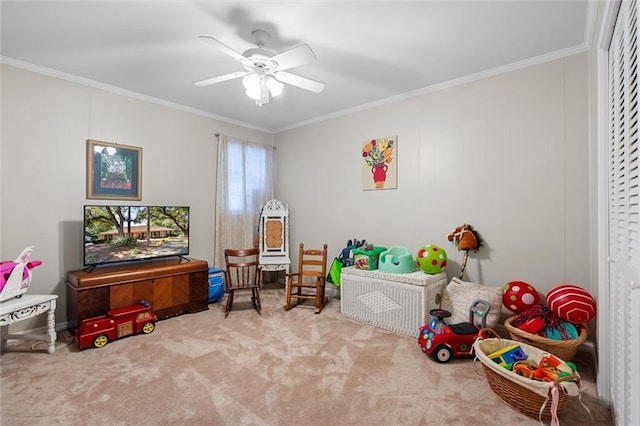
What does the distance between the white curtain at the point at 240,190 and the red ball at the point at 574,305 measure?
3.77 m

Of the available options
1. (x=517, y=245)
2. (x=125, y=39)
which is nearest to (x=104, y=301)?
(x=125, y=39)

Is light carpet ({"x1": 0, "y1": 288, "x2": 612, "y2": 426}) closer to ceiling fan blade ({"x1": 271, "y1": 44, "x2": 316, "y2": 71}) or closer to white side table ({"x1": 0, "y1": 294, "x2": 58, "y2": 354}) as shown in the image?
white side table ({"x1": 0, "y1": 294, "x2": 58, "y2": 354})

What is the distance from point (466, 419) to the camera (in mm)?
1776

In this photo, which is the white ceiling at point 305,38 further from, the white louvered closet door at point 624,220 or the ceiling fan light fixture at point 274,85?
the white louvered closet door at point 624,220

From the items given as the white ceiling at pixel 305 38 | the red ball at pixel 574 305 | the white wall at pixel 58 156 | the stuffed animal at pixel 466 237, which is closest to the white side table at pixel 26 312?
the white wall at pixel 58 156

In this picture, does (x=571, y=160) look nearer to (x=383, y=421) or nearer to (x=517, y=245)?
(x=517, y=245)

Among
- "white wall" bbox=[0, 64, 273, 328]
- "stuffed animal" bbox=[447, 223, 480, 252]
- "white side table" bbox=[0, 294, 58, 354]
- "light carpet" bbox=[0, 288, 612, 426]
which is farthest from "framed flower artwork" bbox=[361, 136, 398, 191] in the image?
"white side table" bbox=[0, 294, 58, 354]

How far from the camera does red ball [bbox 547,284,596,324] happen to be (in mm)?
2172

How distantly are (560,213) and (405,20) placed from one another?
2.09 metres

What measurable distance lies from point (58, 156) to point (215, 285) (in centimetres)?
215

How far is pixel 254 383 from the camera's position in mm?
2133

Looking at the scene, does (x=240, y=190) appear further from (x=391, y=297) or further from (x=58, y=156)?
(x=391, y=297)

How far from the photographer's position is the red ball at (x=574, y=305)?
217 centimetres

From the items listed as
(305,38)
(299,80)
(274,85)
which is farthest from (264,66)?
(305,38)
